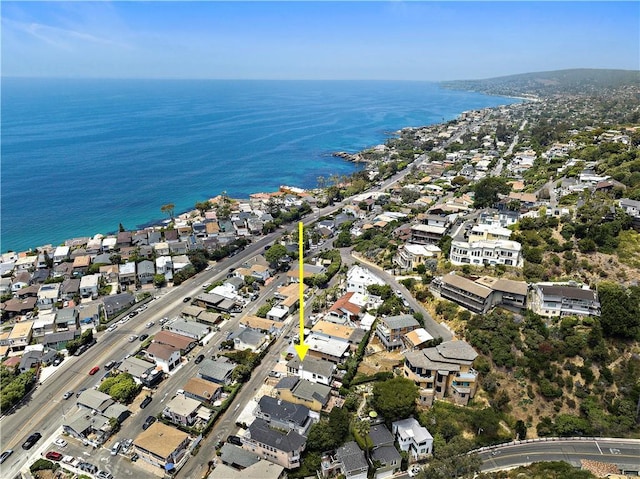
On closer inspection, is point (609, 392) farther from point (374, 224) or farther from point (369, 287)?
point (374, 224)

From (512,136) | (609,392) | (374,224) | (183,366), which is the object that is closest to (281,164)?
(374,224)

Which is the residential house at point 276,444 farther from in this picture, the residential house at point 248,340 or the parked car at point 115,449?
the residential house at point 248,340

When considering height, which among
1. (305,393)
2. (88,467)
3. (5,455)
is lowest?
(5,455)

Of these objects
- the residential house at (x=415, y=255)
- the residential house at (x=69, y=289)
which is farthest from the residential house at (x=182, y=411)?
the residential house at (x=415, y=255)

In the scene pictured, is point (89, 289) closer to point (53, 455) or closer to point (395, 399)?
point (53, 455)

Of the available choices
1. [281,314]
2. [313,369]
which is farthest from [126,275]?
[313,369]

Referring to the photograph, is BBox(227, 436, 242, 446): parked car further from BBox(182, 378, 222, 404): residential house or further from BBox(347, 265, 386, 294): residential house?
BBox(347, 265, 386, 294): residential house
